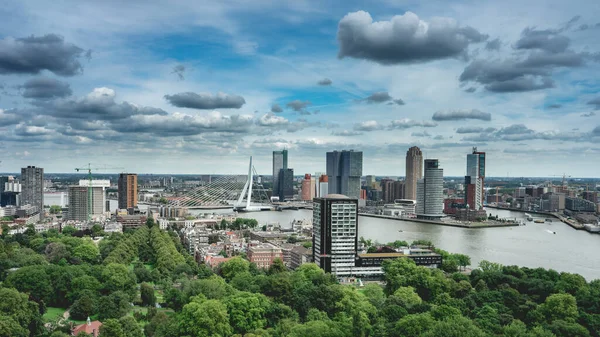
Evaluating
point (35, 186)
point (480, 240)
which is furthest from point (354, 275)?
point (35, 186)

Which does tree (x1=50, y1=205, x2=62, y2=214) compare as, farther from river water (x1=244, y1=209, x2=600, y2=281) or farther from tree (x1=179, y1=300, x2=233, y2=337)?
tree (x1=179, y1=300, x2=233, y2=337)

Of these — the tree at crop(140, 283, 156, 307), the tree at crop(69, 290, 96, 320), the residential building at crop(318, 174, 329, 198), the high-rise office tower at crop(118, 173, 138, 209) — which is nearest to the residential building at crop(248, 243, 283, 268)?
the tree at crop(140, 283, 156, 307)

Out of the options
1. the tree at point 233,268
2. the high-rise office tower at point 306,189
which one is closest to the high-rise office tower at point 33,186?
the high-rise office tower at point 306,189

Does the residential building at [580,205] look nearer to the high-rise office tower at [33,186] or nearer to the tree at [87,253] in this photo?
the tree at [87,253]

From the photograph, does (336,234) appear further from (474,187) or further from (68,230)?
(474,187)

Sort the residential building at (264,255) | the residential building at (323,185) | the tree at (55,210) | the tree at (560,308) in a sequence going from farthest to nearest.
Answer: the residential building at (323,185) < the tree at (55,210) < the residential building at (264,255) < the tree at (560,308)

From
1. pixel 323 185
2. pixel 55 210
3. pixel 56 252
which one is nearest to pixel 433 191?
pixel 323 185
